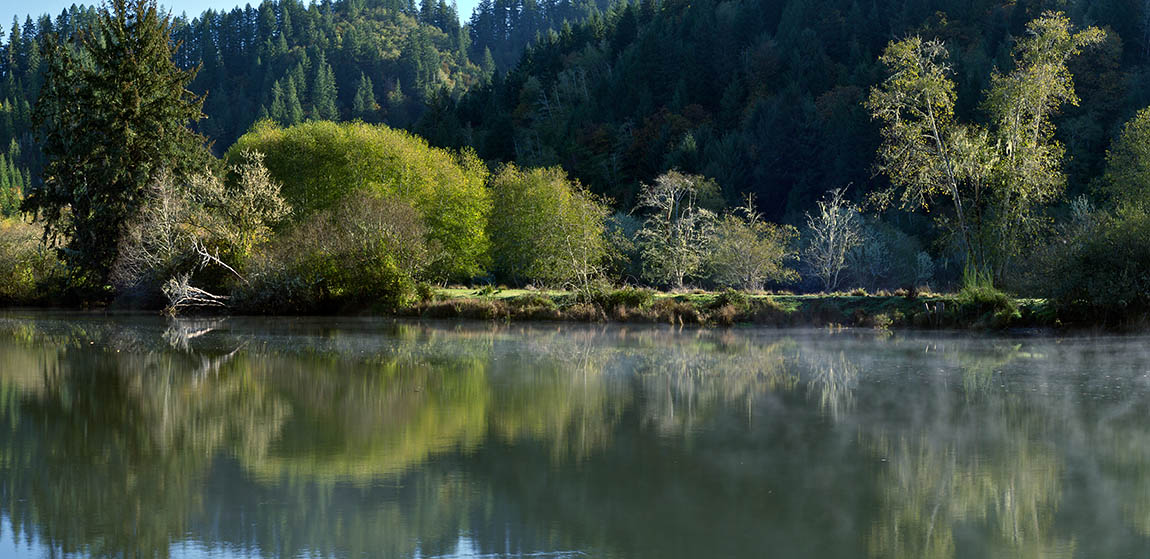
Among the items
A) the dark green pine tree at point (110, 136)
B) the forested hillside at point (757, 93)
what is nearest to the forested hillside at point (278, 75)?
the forested hillside at point (757, 93)

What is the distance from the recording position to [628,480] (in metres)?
11.8

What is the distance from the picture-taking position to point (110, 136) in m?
48.3

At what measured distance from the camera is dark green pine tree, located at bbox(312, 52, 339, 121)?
153m

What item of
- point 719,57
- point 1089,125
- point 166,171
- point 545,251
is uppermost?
point 719,57

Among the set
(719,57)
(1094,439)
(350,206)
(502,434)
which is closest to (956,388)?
(1094,439)

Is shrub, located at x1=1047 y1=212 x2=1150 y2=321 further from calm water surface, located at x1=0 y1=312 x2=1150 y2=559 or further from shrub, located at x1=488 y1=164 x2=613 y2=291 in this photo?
shrub, located at x1=488 y1=164 x2=613 y2=291

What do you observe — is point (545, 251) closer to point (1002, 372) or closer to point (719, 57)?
point (1002, 372)

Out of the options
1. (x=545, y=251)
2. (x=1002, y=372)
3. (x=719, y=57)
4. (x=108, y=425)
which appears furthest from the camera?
(x=719, y=57)

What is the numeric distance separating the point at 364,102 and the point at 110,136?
378 feet

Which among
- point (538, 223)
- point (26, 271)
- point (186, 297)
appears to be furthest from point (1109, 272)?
point (26, 271)

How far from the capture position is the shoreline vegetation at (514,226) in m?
36.3

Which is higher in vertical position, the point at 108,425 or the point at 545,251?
the point at 545,251

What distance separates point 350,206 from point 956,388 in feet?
107

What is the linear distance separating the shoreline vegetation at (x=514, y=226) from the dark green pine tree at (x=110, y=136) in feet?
0.35
